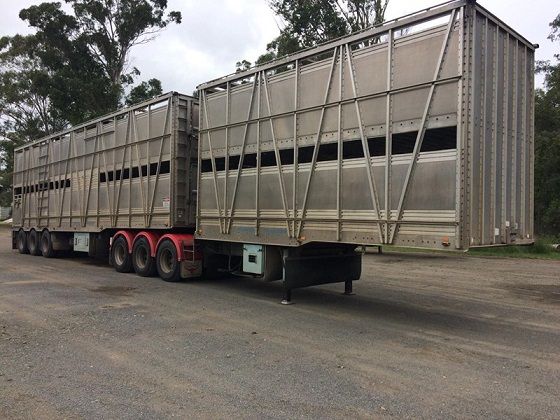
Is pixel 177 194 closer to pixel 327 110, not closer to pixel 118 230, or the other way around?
pixel 118 230

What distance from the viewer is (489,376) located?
512cm

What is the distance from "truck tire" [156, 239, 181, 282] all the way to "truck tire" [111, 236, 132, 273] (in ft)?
5.28

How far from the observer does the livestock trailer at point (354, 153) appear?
6539 millimetres

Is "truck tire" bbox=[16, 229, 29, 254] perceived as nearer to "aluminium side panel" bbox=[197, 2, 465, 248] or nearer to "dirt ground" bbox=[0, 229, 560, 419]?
"dirt ground" bbox=[0, 229, 560, 419]

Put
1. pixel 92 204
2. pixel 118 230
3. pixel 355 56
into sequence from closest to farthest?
pixel 355 56
pixel 118 230
pixel 92 204

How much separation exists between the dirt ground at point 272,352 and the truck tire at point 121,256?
6.24 ft

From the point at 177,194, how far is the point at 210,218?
160 centimetres

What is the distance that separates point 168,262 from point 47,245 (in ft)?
26.8

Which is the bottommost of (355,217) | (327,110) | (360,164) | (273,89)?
(355,217)

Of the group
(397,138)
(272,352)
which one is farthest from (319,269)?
(272,352)

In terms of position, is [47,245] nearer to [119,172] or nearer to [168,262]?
[119,172]

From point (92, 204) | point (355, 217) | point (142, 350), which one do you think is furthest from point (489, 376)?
point (92, 204)

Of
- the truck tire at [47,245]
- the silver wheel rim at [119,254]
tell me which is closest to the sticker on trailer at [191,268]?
the silver wheel rim at [119,254]

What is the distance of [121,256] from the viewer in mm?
13414
